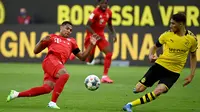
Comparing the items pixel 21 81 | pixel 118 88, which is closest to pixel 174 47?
pixel 118 88

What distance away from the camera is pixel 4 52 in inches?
1057

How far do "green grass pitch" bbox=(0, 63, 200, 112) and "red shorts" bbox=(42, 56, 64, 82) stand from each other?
1.90 feet

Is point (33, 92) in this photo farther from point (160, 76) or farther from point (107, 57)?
point (107, 57)

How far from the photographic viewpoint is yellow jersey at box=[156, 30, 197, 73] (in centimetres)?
1216

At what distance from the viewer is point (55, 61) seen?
12773mm

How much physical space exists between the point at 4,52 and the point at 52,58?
14.3 meters

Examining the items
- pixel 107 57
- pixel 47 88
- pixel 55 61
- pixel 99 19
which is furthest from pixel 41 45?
pixel 107 57

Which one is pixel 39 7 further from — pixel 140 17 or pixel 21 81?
pixel 21 81

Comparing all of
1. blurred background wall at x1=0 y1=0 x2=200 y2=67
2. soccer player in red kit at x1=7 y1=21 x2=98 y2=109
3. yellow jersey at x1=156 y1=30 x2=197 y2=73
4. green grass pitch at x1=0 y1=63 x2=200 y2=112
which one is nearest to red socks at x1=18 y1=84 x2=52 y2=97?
soccer player in red kit at x1=7 y1=21 x2=98 y2=109

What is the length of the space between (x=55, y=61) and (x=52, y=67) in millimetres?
164

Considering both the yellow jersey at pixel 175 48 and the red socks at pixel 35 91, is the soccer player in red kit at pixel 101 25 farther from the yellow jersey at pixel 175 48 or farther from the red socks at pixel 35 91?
the yellow jersey at pixel 175 48

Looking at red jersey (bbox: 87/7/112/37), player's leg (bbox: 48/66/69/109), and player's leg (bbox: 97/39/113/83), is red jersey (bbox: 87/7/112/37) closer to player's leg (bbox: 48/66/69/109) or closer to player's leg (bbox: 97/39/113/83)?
player's leg (bbox: 97/39/113/83)

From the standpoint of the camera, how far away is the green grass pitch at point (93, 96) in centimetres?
1281

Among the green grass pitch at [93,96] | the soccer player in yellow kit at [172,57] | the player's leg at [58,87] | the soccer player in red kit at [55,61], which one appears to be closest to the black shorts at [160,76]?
the soccer player in yellow kit at [172,57]
